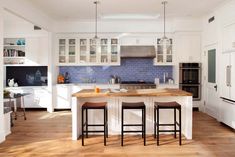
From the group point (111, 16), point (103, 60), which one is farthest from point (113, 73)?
point (111, 16)

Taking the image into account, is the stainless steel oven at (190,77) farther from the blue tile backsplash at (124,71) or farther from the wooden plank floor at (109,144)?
the wooden plank floor at (109,144)

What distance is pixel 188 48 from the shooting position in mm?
7305

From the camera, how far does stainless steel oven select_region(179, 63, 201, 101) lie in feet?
23.5

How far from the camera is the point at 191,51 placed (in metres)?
7.30

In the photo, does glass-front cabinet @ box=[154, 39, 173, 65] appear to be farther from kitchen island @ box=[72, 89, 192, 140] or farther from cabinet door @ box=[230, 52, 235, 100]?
kitchen island @ box=[72, 89, 192, 140]

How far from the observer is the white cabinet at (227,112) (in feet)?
16.4

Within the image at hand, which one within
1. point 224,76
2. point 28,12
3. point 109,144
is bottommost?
point 109,144

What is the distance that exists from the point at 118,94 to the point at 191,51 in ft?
13.4

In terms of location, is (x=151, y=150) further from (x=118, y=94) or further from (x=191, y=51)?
(x=191, y=51)

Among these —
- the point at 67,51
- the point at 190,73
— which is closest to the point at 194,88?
the point at 190,73

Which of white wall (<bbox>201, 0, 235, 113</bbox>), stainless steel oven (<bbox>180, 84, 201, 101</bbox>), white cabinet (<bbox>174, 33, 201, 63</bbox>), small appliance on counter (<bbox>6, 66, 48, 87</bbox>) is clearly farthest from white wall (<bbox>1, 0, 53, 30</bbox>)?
white wall (<bbox>201, 0, 235, 113</bbox>)

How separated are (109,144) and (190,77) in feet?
13.7

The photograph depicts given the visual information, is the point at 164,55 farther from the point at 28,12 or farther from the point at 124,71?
the point at 28,12

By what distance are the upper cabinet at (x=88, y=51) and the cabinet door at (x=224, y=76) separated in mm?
3314
